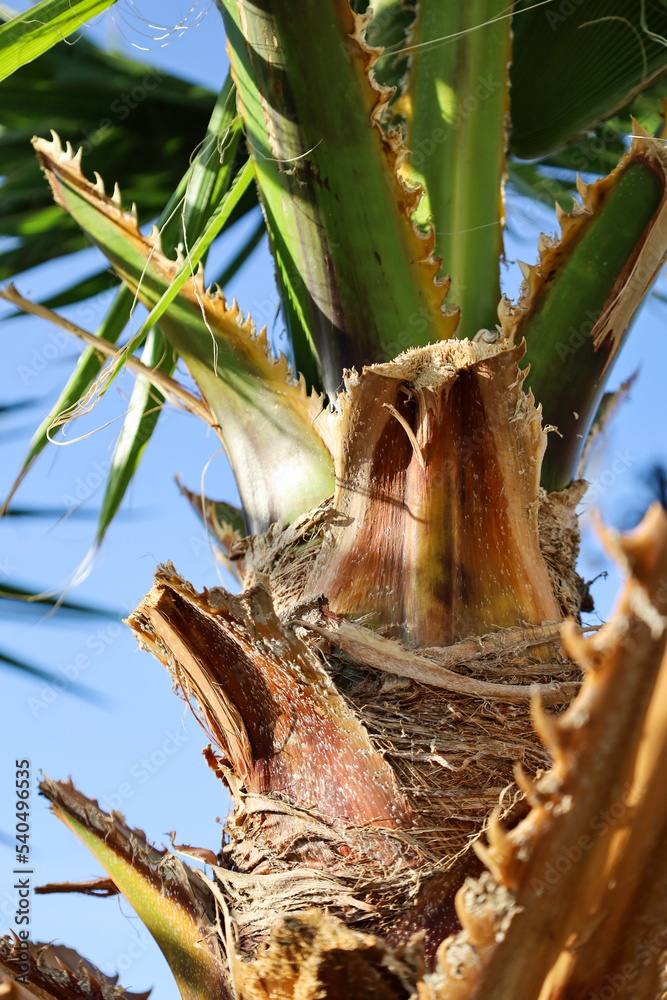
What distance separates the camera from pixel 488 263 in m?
1.61

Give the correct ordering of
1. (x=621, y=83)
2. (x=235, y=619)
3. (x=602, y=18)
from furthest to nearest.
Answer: (x=621, y=83) → (x=602, y=18) → (x=235, y=619)

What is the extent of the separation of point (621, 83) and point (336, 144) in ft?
4.03

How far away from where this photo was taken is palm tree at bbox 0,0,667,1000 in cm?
73

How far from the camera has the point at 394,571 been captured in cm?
127

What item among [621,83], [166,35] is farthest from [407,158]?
[621,83]

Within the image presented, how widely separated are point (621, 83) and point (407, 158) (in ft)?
2.98

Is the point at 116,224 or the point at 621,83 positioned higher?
the point at 621,83

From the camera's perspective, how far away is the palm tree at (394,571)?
73 cm

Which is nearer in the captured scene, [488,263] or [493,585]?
[493,585]

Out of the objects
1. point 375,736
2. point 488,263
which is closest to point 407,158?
point 488,263

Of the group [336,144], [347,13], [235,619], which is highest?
[347,13]

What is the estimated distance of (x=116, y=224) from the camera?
5.24 ft

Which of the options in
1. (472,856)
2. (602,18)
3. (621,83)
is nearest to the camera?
(472,856)

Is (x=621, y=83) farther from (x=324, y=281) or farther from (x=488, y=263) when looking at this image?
(x=324, y=281)
